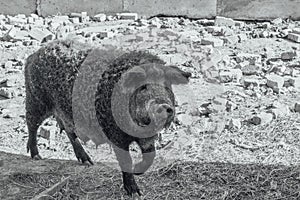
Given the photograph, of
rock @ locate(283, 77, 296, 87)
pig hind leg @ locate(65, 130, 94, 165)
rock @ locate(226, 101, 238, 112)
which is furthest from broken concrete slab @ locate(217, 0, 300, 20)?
pig hind leg @ locate(65, 130, 94, 165)

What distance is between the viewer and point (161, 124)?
13.7 ft

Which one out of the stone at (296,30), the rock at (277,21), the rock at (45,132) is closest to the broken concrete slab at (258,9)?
the rock at (277,21)

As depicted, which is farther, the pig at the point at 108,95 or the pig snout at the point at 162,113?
the pig at the point at 108,95

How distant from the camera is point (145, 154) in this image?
445cm

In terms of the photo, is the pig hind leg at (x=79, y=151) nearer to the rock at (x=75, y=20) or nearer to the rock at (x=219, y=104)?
the rock at (x=219, y=104)

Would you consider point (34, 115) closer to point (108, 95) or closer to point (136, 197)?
point (108, 95)

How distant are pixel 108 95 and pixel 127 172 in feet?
2.13

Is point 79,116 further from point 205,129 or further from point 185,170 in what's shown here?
point 205,129

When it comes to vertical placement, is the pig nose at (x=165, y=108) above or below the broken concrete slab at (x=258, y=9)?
above

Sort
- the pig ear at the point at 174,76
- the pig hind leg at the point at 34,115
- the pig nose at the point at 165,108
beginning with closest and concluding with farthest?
the pig nose at the point at 165,108 < the pig ear at the point at 174,76 < the pig hind leg at the point at 34,115

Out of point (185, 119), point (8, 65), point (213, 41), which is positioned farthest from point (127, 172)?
point (213, 41)

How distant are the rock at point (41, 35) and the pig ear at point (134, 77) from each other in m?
5.44

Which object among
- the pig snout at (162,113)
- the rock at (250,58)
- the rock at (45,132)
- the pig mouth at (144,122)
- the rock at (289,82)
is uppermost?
the pig snout at (162,113)

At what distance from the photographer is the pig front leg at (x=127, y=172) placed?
4.51m
